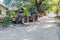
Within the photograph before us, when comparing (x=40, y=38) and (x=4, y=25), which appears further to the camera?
(x=4, y=25)

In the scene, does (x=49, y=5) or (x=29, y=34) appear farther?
(x=49, y=5)

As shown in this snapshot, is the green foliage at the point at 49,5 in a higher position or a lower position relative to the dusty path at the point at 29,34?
higher

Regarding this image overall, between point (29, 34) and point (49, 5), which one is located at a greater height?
point (49, 5)

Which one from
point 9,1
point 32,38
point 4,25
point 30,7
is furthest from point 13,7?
point 32,38

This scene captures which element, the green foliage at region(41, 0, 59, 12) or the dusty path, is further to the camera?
the green foliage at region(41, 0, 59, 12)

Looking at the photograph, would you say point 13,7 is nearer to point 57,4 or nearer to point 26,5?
point 26,5

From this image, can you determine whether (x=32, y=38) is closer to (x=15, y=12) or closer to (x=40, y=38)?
(x=40, y=38)

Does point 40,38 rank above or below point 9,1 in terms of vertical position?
below

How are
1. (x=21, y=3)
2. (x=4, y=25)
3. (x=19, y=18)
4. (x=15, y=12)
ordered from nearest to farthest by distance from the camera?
(x=4, y=25)
(x=19, y=18)
(x=15, y=12)
(x=21, y=3)

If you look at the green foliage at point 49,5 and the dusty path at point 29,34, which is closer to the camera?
the dusty path at point 29,34

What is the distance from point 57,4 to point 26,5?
3.52 meters

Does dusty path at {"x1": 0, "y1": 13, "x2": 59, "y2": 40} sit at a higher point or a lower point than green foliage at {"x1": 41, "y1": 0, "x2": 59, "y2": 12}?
lower

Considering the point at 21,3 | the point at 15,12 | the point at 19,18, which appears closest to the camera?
the point at 19,18

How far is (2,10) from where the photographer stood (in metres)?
19.0
